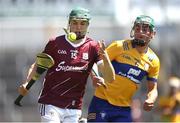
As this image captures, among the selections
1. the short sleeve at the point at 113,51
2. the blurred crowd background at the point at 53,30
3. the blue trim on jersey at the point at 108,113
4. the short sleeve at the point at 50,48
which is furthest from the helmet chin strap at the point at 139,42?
the blurred crowd background at the point at 53,30

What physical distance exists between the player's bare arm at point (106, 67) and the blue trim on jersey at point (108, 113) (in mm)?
662

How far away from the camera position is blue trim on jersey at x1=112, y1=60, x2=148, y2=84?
1211cm

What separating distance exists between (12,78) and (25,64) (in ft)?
3.11

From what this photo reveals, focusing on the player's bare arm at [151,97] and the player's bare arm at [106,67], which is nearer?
the player's bare arm at [106,67]

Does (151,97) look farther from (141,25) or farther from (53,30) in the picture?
(53,30)

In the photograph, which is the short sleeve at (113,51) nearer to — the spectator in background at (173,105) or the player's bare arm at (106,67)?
the player's bare arm at (106,67)

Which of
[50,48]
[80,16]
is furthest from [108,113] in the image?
[80,16]

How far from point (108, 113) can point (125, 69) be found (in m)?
0.60

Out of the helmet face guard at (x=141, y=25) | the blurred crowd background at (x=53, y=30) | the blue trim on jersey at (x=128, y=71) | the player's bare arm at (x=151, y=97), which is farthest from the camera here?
the blurred crowd background at (x=53, y=30)

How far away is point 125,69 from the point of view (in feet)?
39.8

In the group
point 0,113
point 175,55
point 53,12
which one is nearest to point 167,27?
point 175,55

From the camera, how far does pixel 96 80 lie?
11453 mm

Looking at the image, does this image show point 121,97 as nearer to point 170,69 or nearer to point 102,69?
point 102,69

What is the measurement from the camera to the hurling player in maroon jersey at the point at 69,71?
37.4 ft
